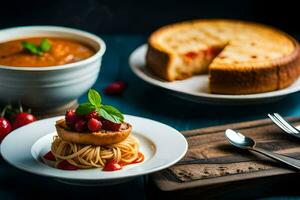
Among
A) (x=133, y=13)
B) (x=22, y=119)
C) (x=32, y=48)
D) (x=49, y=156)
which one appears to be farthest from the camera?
(x=133, y=13)

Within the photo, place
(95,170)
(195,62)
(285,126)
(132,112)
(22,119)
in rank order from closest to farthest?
(95,170) < (285,126) < (22,119) < (132,112) < (195,62)

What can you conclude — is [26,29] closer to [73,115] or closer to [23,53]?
[23,53]

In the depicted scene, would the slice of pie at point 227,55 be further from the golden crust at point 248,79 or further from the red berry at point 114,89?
the red berry at point 114,89

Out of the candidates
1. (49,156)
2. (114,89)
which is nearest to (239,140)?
(49,156)

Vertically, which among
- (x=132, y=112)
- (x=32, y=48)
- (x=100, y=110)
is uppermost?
(x=100, y=110)

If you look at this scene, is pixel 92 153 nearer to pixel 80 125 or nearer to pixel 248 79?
pixel 80 125

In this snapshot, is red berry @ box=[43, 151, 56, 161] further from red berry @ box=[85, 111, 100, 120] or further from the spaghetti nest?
red berry @ box=[85, 111, 100, 120]
